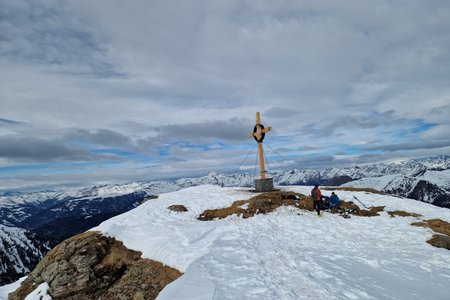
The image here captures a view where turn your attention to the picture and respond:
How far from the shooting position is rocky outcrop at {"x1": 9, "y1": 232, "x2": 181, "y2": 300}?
1895 centimetres

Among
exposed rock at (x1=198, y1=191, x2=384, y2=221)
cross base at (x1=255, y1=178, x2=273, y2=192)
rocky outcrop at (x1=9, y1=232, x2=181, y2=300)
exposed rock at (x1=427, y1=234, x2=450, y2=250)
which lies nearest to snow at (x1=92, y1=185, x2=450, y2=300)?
exposed rock at (x1=427, y1=234, x2=450, y2=250)

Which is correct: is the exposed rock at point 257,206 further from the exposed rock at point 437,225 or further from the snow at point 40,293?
the snow at point 40,293

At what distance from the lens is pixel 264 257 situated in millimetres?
15930

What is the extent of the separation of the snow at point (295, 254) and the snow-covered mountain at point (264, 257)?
0.06 m

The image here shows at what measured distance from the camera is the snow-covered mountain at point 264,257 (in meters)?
12.4

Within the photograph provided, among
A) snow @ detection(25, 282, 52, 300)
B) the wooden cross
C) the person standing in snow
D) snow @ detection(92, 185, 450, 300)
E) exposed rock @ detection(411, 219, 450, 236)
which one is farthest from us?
the wooden cross

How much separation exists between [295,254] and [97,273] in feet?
51.6

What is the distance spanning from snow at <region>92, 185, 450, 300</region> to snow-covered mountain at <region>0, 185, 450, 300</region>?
0.06 meters

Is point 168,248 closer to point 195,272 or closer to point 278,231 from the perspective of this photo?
point 195,272

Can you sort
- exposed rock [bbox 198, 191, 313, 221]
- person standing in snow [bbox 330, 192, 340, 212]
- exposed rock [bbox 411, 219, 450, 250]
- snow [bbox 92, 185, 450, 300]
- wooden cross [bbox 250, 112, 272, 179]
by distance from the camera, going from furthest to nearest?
1. wooden cross [bbox 250, 112, 272, 179]
2. person standing in snow [bbox 330, 192, 340, 212]
3. exposed rock [bbox 198, 191, 313, 221]
4. exposed rock [bbox 411, 219, 450, 250]
5. snow [bbox 92, 185, 450, 300]

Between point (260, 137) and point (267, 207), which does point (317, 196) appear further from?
point (260, 137)

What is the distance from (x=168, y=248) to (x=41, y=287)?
41.4ft

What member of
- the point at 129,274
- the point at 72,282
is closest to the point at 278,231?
the point at 129,274

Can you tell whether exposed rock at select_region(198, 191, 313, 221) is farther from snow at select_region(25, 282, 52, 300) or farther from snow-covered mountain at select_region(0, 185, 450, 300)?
snow at select_region(25, 282, 52, 300)
